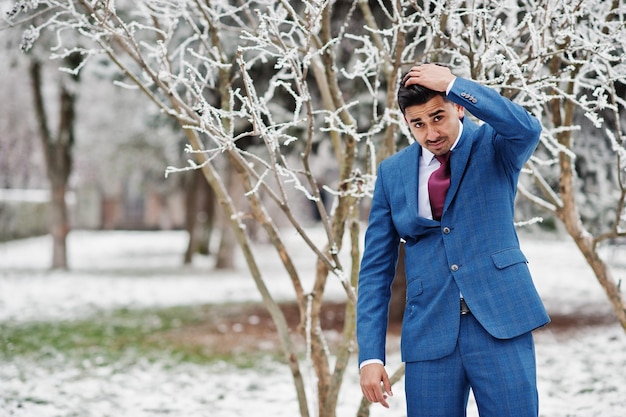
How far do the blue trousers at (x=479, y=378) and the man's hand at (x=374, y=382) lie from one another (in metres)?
0.09

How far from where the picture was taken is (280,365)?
24.1 ft

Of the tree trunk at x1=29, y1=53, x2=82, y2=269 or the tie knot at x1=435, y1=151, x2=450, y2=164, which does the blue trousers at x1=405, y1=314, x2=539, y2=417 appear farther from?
the tree trunk at x1=29, y1=53, x2=82, y2=269

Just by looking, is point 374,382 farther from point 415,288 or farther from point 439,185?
point 439,185

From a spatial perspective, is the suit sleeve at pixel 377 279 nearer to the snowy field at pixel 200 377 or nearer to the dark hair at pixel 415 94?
the dark hair at pixel 415 94

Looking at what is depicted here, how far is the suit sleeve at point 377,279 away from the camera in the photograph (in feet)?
8.09

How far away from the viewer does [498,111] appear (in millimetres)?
2168

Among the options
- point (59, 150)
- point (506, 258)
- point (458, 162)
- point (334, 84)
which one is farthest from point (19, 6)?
point (59, 150)

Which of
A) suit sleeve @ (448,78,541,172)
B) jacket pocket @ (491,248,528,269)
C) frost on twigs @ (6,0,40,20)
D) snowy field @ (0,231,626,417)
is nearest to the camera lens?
suit sleeve @ (448,78,541,172)

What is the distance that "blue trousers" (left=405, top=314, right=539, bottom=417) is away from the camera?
2.22 m

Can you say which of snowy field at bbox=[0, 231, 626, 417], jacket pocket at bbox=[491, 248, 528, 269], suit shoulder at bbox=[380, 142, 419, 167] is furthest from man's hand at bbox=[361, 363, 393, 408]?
snowy field at bbox=[0, 231, 626, 417]

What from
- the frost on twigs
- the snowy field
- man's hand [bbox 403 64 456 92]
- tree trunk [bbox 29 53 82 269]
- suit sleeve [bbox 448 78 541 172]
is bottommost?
the snowy field

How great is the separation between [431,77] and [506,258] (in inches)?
23.7

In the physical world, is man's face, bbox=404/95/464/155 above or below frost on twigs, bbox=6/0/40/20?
below

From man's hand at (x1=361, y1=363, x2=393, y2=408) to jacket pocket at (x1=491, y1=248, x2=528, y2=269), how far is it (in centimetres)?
50
